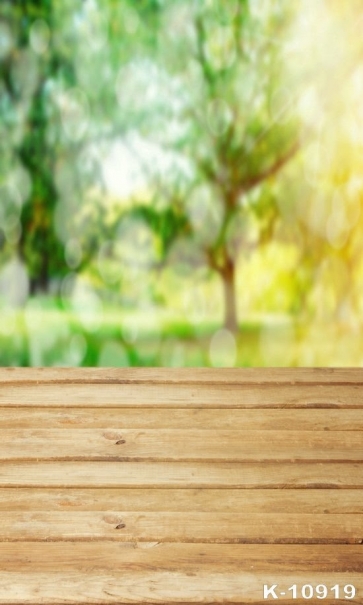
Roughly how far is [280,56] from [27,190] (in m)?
0.70

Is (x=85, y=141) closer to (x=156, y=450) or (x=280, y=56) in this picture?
(x=280, y=56)

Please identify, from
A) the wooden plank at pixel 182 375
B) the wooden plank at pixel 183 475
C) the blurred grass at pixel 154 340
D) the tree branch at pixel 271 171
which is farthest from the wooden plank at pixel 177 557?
the tree branch at pixel 271 171

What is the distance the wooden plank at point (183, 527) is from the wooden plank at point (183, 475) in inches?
3.1

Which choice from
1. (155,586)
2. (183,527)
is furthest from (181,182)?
(155,586)

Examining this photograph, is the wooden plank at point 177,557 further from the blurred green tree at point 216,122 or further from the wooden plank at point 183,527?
the blurred green tree at point 216,122

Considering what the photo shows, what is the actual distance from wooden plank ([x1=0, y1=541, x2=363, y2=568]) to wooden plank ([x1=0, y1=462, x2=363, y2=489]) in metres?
0.15

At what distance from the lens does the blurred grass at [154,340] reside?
1840 mm

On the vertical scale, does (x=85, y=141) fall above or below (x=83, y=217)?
above

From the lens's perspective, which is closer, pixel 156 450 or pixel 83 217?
pixel 156 450

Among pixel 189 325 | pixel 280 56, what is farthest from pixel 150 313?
pixel 280 56

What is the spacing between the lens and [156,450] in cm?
127

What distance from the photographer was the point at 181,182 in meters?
1.82

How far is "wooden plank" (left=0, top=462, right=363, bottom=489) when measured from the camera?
1173 millimetres

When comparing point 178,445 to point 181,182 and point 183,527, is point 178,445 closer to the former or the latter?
point 183,527
